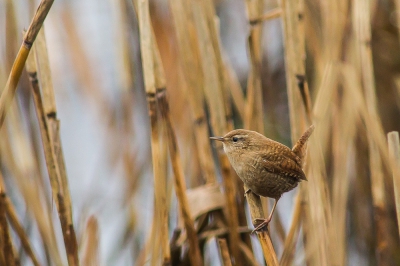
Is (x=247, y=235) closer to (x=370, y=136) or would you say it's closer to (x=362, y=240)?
(x=370, y=136)

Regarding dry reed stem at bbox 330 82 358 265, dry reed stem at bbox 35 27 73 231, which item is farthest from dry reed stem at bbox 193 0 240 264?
dry reed stem at bbox 35 27 73 231

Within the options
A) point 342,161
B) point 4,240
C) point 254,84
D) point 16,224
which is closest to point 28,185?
point 16,224

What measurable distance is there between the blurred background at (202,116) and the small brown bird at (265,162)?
0.23 feet

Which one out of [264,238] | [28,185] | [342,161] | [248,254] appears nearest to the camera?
[264,238]

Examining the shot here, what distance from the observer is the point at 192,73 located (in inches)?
97.2

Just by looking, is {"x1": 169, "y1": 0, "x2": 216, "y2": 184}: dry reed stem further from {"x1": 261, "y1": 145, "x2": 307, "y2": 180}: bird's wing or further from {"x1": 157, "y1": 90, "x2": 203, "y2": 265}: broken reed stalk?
{"x1": 261, "y1": 145, "x2": 307, "y2": 180}: bird's wing

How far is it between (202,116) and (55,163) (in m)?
0.83

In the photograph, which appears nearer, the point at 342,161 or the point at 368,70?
the point at 368,70

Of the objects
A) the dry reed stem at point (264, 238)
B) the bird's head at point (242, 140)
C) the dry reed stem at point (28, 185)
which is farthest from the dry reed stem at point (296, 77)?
the dry reed stem at point (28, 185)

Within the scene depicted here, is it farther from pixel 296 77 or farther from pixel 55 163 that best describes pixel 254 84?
pixel 55 163

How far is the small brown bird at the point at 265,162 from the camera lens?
2.01 metres

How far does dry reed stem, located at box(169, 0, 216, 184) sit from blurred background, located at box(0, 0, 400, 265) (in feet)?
0.03

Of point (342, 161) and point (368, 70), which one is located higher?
point (368, 70)

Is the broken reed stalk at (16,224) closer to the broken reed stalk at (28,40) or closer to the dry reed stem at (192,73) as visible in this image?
the broken reed stalk at (28,40)
